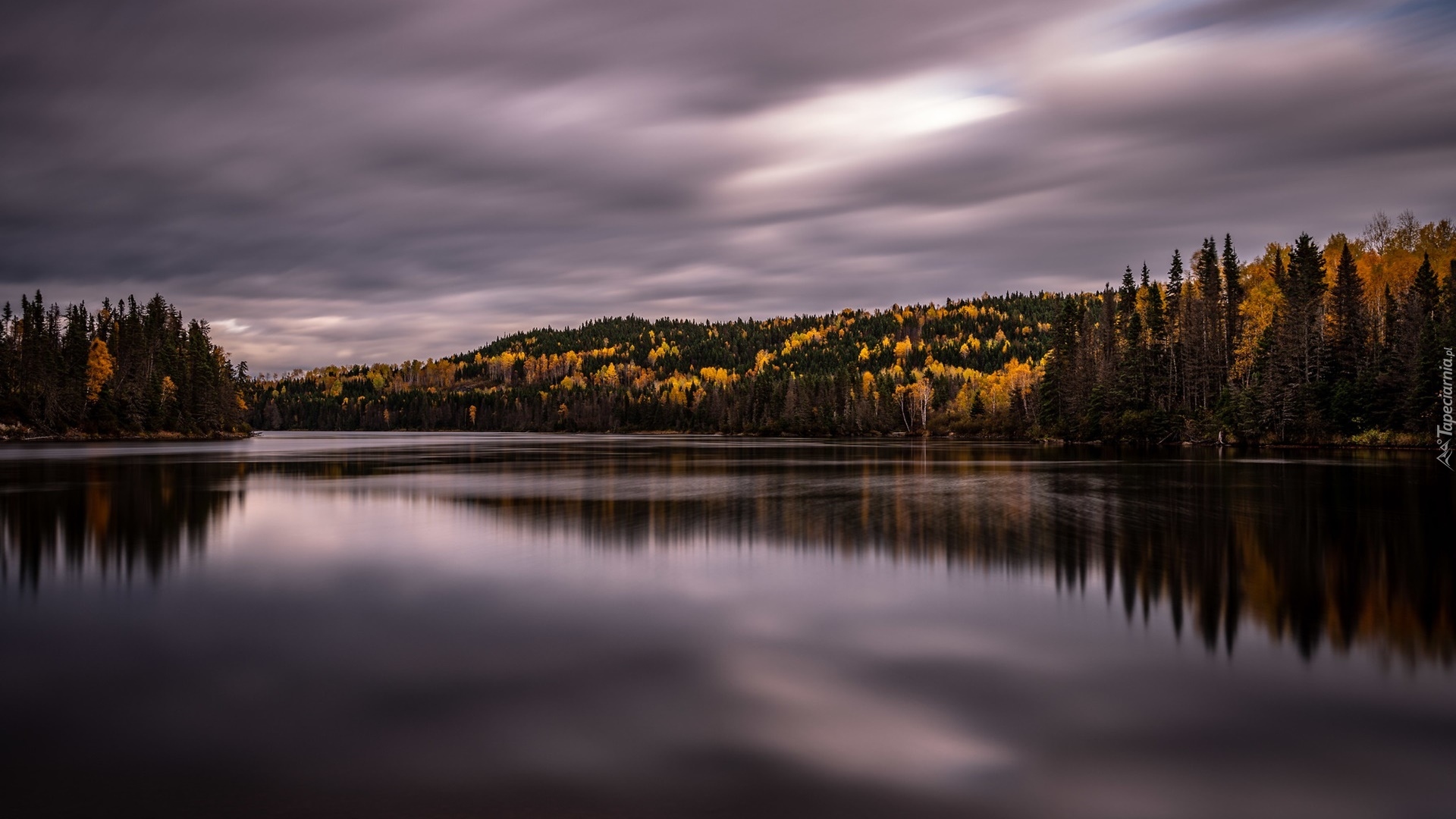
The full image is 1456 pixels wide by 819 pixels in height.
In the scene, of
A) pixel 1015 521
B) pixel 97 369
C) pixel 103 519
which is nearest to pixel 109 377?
pixel 97 369

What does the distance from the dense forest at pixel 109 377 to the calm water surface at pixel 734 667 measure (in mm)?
100515

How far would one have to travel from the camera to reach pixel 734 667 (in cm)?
1026

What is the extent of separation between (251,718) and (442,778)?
9.66 feet

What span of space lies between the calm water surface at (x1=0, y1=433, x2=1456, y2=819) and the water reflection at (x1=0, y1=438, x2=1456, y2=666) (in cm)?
17

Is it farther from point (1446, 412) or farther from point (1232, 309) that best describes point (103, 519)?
point (1232, 309)

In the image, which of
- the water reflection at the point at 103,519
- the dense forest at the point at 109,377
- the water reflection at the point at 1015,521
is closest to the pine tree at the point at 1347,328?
the water reflection at the point at 1015,521

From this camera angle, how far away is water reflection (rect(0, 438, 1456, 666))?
1355 cm

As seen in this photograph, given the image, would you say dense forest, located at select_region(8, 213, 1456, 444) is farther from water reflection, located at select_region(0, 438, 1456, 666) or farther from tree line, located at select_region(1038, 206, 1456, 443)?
water reflection, located at select_region(0, 438, 1456, 666)

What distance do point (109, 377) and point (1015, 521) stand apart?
124m

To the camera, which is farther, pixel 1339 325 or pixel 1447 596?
pixel 1339 325

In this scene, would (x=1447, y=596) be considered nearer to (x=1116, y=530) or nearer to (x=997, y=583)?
(x=997, y=583)

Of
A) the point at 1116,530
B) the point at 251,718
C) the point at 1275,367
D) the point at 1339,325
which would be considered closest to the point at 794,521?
the point at 1116,530

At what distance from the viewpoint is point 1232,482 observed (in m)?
35.6

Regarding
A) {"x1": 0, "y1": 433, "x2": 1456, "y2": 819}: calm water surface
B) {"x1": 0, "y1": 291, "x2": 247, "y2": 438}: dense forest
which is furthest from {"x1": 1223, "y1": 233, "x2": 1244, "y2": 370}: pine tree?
{"x1": 0, "y1": 291, "x2": 247, "y2": 438}: dense forest
